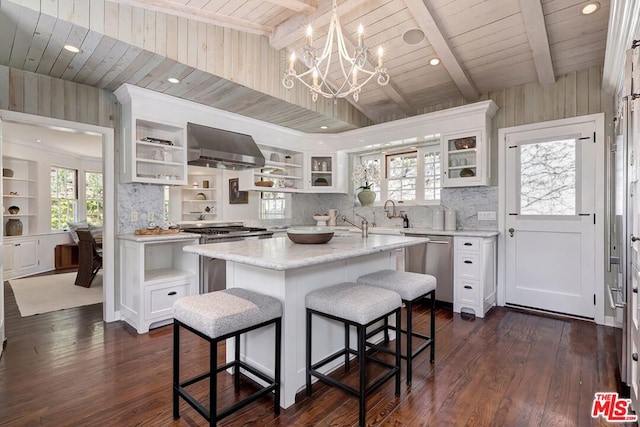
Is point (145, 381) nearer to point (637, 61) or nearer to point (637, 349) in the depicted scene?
point (637, 349)

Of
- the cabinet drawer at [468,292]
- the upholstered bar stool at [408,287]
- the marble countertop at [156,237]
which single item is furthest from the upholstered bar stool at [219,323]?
the cabinet drawer at [468,292]

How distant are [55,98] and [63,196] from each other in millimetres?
4887

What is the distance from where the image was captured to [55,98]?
308 centimetres

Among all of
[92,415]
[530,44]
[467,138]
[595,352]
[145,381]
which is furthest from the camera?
[467,138]

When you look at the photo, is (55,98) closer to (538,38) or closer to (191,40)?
(191,40)

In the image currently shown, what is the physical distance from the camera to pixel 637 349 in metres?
1.65

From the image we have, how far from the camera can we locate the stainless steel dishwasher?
12.4 feet

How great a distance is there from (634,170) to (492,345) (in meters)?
1.74

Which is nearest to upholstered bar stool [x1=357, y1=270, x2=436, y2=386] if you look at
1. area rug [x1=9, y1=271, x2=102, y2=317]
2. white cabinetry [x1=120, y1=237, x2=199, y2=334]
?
white cabinetry [x1=120, y1=237, x2=199, y2=334]

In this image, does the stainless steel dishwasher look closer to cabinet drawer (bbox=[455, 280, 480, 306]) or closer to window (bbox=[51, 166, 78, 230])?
cabinet drawer (bbox=[455, 280, 480, 306])

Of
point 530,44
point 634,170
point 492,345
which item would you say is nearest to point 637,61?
point 634,170

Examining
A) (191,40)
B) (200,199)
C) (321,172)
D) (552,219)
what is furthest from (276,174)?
(552,219)

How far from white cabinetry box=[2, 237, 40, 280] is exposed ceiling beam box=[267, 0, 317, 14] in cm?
614

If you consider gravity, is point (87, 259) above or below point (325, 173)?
below
